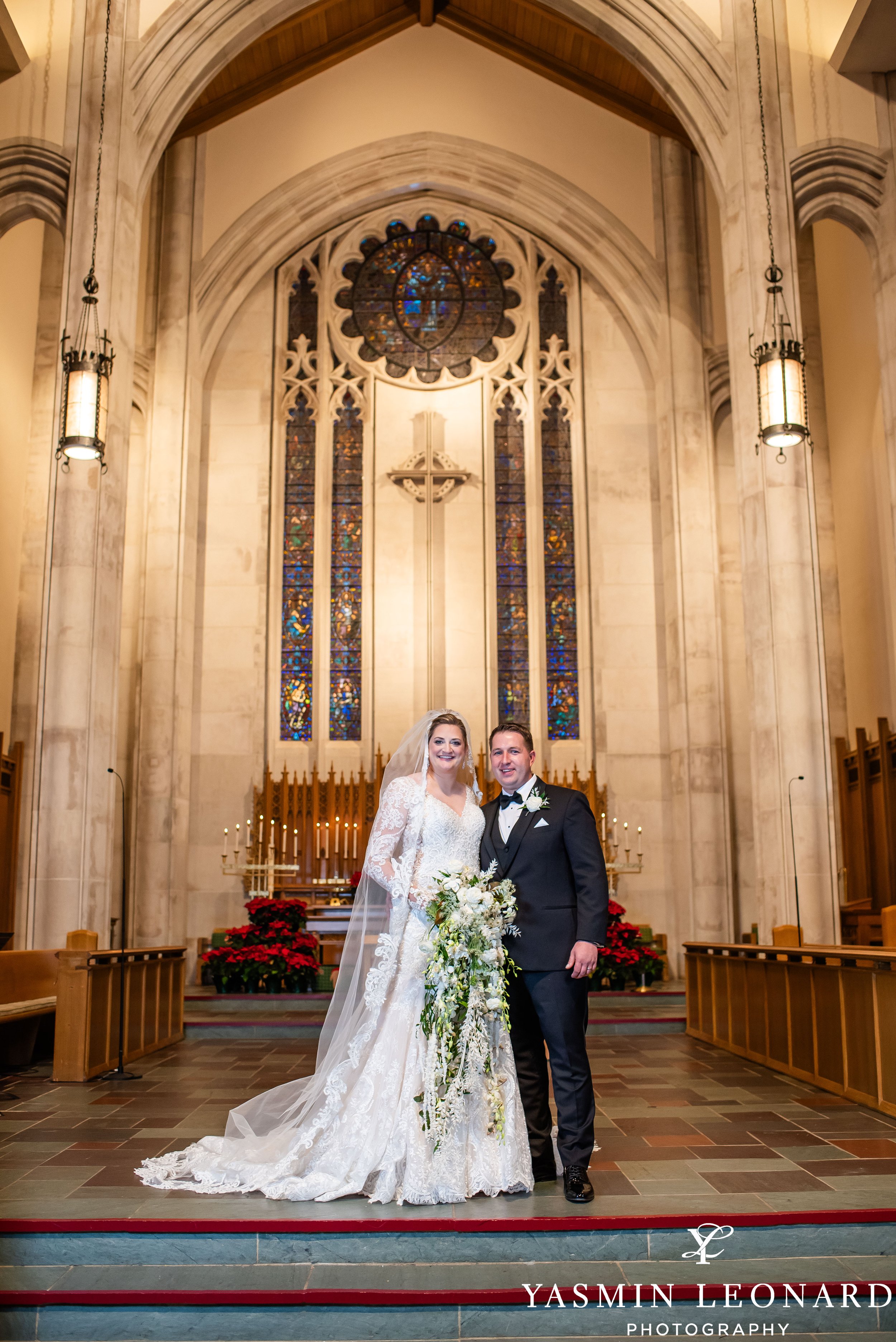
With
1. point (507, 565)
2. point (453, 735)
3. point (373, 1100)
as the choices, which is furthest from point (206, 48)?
point (373, 1100)

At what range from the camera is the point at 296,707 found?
554 inches

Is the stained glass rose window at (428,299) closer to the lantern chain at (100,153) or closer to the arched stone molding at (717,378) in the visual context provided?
the arched stone molding at (717,378)

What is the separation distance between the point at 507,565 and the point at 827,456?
4.03 m

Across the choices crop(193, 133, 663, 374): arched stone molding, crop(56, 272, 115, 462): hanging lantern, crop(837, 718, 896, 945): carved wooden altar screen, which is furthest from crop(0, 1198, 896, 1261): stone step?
crop(193, 133, 663, 374): arched stone molding

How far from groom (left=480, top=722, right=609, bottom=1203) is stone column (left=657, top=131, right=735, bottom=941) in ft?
28.3

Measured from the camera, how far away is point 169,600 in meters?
13.0

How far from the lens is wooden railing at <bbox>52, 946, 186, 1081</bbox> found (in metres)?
6.62

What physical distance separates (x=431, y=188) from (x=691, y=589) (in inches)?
262

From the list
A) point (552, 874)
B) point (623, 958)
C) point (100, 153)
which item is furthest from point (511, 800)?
point (100, 153)

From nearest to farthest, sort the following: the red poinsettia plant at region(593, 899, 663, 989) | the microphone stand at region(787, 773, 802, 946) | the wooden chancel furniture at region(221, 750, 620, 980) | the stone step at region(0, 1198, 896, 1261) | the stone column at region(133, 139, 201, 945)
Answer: the stone step at region(0, 1198, 896, 1261), the microphone stand at region(787, 773, 802, 946), the red poinsettia plant at region(593, 899, 663, 989), the stone column at region(133, 139, 201, 945), the wooden chancel furniture at region(221, 750, 620, 980)

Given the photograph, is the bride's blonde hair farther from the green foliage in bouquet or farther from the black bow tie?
the green foliage in bouquet

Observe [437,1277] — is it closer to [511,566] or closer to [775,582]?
[775,582]

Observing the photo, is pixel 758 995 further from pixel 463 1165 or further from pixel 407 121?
pixel 407 121

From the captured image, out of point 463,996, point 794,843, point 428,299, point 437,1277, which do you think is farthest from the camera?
point 428,299
